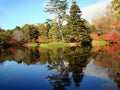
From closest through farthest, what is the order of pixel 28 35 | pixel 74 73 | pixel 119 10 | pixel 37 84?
pixel 37 84
pixel 74 73
pixel 119 10
pixel 28 35

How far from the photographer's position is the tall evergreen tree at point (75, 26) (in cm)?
4544

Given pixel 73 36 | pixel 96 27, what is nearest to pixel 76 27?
pixel 73 36

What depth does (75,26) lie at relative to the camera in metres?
45.9

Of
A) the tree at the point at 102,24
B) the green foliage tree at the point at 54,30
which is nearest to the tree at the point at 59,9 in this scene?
the green foliage tree at the point at 54,30

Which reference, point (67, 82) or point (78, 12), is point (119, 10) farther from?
point (78, 12)

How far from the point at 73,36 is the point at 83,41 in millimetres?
2754

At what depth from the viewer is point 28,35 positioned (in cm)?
7106

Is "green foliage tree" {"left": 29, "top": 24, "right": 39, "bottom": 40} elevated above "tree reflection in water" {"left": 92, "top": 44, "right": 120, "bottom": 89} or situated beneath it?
elevated above

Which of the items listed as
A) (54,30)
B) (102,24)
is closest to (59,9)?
(54,30)

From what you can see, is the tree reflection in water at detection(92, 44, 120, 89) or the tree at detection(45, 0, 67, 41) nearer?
the tree reflection in water at detection(92, 44, 120, 89)

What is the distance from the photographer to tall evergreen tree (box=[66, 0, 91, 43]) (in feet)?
149

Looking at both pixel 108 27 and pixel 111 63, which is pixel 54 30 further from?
pixel 111 63

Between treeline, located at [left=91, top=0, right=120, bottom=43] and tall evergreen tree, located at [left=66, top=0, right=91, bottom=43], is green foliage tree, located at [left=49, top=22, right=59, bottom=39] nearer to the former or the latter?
tall evergreen tree, located at [left=66, top=0, right=91, bottom=43]

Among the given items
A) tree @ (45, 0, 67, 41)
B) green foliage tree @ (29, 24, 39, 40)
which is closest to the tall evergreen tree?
tree @ (45, 0, 67, 41)
